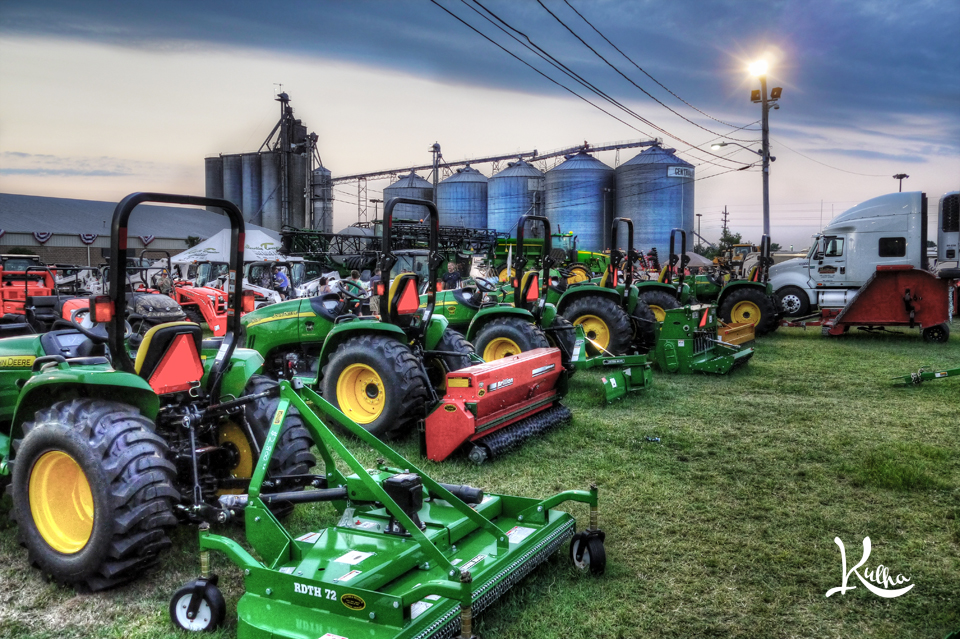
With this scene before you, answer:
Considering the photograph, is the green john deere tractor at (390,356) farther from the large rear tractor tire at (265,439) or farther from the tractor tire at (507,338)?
the large rear tractor tire at (265,439)

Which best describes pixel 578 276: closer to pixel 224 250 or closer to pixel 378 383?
pixel 224 250

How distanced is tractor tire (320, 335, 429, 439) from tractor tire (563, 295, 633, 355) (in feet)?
13.0

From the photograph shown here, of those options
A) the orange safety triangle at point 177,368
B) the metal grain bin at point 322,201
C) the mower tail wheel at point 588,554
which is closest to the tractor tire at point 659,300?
the mower tail wheel at point 588,554

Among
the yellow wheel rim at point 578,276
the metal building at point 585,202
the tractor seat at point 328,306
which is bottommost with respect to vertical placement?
the tractor seat at point 328,306

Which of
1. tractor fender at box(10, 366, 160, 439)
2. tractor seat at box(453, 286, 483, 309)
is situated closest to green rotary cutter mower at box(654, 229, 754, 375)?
tractor seat at box(453, 286, 483, 309)

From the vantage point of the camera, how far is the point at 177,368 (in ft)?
11.8

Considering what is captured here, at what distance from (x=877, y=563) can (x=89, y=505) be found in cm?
387

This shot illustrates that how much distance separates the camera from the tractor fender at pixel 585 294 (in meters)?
9.73

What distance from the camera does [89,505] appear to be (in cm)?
337

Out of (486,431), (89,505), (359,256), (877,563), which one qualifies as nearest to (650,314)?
(486,431)

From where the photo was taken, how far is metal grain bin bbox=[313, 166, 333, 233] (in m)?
39.2

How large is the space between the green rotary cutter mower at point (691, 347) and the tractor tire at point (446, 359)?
373 cm

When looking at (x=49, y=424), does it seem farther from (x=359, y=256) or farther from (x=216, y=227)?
(x=216, y=227)

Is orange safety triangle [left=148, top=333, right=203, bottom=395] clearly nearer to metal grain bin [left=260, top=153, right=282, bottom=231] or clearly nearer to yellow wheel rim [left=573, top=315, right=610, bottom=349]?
yellow wheel rim [left=573, top=315, right=610, bottom=349]
